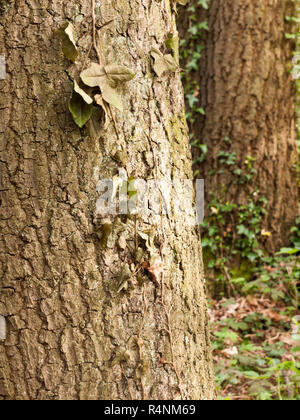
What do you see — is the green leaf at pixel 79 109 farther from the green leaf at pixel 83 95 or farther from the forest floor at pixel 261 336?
the forest floor at pixel 261 336

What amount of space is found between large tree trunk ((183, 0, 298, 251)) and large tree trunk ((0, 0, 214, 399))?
2835 millimetres

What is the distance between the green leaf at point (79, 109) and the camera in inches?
54.9

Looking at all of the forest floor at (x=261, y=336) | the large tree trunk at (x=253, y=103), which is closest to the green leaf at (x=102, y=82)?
the forest floor at (x=261, y=336)

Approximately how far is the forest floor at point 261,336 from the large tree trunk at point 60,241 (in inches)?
55.8

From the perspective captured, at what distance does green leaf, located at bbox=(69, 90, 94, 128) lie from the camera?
4.58 feet

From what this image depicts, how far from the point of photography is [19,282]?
142 centimetres

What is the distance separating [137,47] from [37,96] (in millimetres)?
395

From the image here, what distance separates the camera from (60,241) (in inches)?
56.1

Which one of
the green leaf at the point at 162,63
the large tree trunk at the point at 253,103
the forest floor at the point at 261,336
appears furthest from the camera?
the large tree trunk at the point at 253,103

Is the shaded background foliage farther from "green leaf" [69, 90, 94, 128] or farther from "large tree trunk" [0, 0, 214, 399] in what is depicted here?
"green leaf" [69, 90, 94, 128]

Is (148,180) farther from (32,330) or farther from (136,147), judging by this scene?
(32,330)

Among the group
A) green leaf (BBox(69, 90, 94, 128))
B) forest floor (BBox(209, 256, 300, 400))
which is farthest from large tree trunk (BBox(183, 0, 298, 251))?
green leaf (BBox(69, 90, 94, 128))

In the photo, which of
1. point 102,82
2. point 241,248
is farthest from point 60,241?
point 241,248

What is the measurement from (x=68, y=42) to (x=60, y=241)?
644 mm
